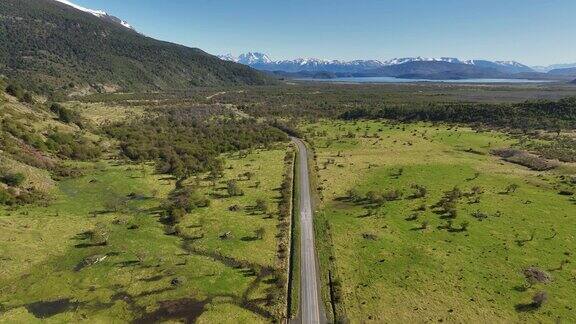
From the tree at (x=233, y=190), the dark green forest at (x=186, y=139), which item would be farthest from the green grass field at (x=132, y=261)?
the dark green forest at (x=186, y=139)

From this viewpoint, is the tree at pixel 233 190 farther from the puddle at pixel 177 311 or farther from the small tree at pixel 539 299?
the small tree at pixel 539 299

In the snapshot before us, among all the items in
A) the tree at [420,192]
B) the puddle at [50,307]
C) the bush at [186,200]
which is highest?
the bush at [186,200]

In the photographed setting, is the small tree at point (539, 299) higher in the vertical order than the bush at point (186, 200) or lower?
lower

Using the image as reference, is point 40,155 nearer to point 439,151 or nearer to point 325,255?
point 325,255

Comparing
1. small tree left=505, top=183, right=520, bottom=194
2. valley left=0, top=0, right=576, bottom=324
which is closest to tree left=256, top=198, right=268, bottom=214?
valley left=0, top=0, right=576, bottom=324

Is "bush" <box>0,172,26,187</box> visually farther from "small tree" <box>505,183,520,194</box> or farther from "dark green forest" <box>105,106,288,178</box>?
"small tree" <box>505,183,520,194</box>

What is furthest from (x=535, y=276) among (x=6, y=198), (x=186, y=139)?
(x=186, y=139)

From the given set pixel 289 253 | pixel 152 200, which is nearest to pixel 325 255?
pixel 289 253

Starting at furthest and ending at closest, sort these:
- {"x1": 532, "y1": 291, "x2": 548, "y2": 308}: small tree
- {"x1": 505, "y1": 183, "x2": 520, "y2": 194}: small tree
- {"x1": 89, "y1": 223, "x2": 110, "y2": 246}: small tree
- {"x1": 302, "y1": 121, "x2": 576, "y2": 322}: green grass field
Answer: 1. {"x1": 505, "y1": 183, "x2": 520, "y2": 194}: small tree
2. {"x1": 89, "y1": 223, "x2": 110, "y2": 246}: small tree
3. {"x1": 302, "y1": 121, "x2": 576, "y2": 322}: green grass field
4. {"x1": 532, "y1": 291, "x2": 548, "y2": 308}: small tree
